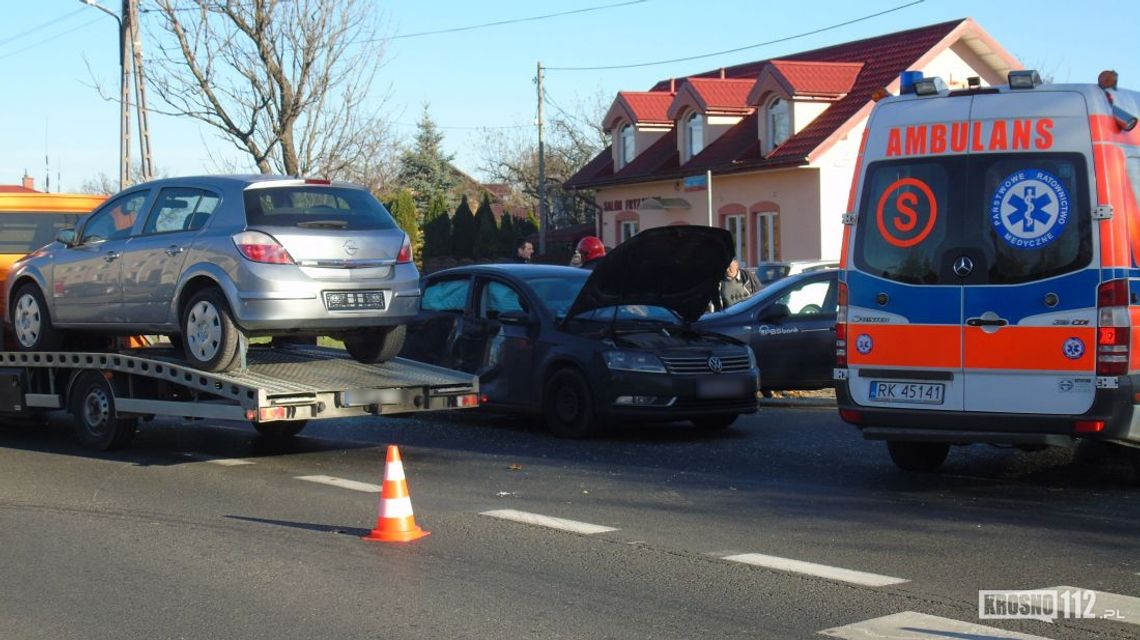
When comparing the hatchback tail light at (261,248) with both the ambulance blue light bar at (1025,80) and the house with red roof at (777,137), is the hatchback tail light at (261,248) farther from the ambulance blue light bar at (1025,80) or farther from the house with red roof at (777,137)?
the house with red roof at (777,137)

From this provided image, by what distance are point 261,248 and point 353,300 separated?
0.83 m

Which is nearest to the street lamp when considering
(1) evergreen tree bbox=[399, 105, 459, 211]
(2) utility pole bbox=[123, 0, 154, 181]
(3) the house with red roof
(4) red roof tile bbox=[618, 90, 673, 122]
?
(2) utility pole bbox=[123, 0, 154, 181]

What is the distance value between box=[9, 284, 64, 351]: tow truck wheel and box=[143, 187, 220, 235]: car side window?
1.56 m

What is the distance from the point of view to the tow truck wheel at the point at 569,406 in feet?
39.4

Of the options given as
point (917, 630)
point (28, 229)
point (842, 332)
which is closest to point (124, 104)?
point (28, 229)

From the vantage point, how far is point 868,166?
9.29 m

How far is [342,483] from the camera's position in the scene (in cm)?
984

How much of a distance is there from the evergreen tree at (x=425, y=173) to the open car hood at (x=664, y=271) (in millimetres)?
61951

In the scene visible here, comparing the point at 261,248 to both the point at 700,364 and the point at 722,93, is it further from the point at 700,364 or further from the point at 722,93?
the point at 722,93

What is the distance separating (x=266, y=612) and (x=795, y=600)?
243 cm

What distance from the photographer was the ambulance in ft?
27.5

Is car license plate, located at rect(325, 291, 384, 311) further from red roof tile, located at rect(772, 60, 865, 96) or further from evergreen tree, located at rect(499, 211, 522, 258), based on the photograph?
evergreen tree, located at rect(499, 211, 522, 258)

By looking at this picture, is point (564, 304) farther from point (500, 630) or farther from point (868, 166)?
point (500, 630)

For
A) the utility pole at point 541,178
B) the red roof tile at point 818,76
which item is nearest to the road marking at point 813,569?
the red roof tile at point 818,76
